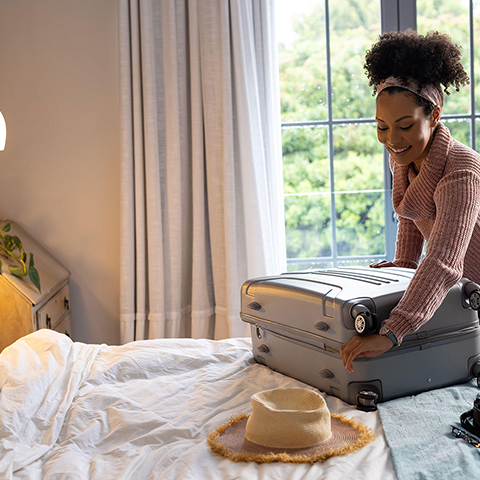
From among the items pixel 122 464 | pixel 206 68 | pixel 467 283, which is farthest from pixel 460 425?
pixel 206 68

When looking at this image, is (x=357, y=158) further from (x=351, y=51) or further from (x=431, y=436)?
(x=431, y=436)

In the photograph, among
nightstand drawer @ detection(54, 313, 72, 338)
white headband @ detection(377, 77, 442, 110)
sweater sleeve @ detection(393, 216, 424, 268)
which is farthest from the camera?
nightstand drawer @ detection(54, 313, 72, 338)

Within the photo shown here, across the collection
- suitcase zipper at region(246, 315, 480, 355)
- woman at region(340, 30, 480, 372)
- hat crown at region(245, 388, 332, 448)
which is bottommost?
hat crown at region(245, 388, 332, 448)

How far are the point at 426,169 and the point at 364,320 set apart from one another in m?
0.39

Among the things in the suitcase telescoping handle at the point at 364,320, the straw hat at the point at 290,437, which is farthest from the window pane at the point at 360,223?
the straw hat at the point at 290,437

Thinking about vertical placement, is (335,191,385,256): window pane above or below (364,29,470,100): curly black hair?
below

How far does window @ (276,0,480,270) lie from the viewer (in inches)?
107

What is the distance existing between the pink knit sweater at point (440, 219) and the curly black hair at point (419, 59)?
12 cm

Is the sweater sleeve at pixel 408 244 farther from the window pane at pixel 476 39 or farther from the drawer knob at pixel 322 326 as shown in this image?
the window pane at pixel 476 39

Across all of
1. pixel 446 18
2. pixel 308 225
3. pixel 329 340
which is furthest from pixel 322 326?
pixel 446 18

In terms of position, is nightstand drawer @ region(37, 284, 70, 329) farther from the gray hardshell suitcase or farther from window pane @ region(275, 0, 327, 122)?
window pane @ region(275, 0, 327, 122)

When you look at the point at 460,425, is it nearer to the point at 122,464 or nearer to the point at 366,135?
the point at 122,464

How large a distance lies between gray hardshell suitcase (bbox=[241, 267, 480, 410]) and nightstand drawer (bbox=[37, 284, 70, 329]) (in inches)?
49.3

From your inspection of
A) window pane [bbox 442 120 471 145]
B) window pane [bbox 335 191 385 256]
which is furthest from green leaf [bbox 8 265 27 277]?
window pane [bbox 442 120 471 145]
